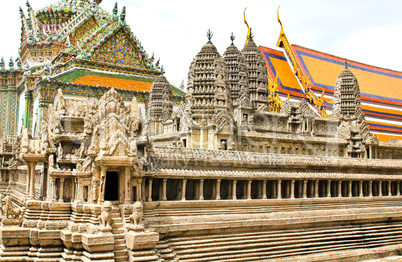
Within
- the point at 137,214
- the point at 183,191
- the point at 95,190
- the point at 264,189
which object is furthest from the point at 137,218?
the point at 264,189

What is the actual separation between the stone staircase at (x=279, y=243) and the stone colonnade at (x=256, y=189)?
168cm

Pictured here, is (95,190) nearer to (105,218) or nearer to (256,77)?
(105,218)

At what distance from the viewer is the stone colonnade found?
14781mm

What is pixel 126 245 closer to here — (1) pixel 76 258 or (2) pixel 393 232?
(1) pixel 76 258

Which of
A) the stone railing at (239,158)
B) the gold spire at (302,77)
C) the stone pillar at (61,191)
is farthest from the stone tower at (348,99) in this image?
the stone pillar at (61,191)

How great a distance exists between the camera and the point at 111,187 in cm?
1377

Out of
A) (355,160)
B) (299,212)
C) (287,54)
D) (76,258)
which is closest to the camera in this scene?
(76,258)

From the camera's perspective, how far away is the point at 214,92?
88.4ft

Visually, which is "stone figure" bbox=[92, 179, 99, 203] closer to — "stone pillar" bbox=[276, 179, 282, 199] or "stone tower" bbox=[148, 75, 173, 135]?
"stone pillar" bbox=[276, 179, 282, 199]

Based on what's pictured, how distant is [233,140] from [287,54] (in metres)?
23.2

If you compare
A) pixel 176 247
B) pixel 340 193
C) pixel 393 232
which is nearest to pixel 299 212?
pixel 340 193

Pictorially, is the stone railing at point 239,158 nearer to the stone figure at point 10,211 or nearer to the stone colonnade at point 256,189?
the stone colonnade at point 256,189

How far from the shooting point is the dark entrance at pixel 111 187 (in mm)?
13688

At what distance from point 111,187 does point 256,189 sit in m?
5.83
